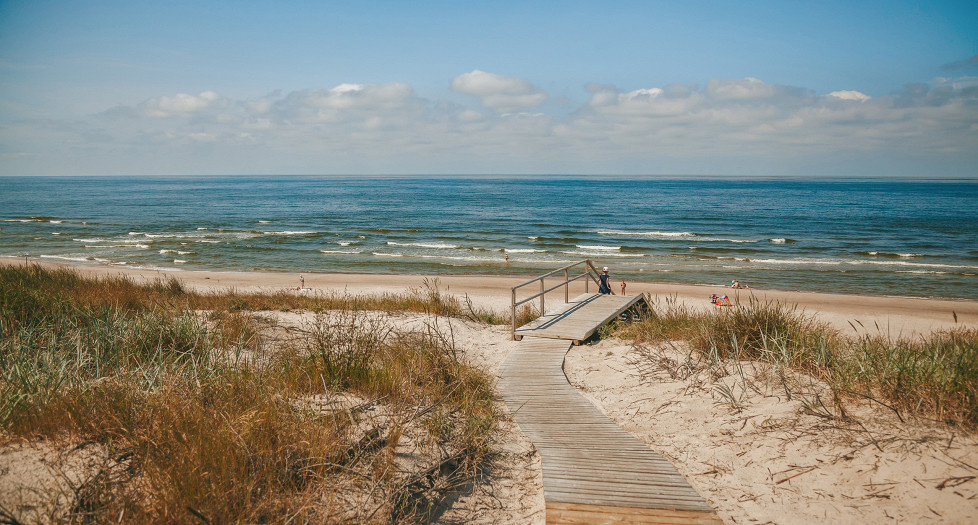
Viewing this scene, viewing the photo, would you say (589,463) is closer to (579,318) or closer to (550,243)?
(579,318)

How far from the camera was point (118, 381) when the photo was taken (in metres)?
4.79

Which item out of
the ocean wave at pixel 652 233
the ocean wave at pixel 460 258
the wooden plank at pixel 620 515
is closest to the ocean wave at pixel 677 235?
the ocean wave at pixel 652 233

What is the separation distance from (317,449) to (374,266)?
1019 inches

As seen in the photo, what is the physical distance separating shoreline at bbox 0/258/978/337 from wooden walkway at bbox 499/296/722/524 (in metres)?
9.40

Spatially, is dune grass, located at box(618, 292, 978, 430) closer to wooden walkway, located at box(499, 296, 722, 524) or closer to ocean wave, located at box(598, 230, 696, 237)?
wooden walkway, located at box(499, 296, 722, 524)

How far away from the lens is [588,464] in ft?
18.2

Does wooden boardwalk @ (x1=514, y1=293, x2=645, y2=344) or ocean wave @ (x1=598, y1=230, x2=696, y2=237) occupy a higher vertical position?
ocean wave @ (x1=598, y1=230, x2=696, y2=237)

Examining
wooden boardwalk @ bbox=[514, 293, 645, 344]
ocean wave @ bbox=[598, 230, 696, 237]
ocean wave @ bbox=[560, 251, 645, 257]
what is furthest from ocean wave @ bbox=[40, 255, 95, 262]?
ocean wave @ bbox=[598, 230, 696, 237]

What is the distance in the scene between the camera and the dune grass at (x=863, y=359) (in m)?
5.15

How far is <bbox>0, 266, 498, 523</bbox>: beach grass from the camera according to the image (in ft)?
11.5

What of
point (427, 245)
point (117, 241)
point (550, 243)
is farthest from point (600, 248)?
point (117, 241)

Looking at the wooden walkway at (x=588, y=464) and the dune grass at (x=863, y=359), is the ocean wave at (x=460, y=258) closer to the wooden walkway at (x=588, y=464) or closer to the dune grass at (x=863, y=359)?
the dune grass at (x=863, y=359)

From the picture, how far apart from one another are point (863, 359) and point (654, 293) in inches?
606

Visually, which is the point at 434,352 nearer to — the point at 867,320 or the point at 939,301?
the point at 867,320
